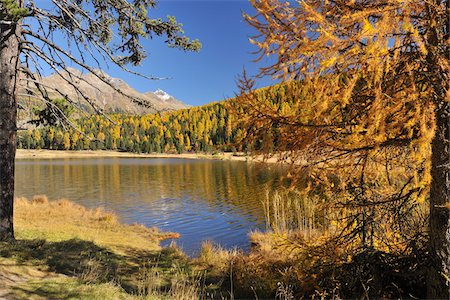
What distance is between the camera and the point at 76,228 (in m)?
14.8

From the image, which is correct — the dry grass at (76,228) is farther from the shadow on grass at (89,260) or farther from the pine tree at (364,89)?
the pine tree at (364,89)

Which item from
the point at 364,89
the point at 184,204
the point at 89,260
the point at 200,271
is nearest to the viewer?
the point at 364,89

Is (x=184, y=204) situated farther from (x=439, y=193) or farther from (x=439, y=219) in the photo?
(x=439, y=193)

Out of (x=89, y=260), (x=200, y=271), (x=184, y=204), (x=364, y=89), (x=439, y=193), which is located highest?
(x=364, y=89)

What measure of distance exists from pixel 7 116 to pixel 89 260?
4241 mm

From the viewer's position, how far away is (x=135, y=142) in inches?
6275

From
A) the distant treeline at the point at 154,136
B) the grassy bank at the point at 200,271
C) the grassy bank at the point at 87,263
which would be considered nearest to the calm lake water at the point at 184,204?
the grassy bank at the point at 87,263

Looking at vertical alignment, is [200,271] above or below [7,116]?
below

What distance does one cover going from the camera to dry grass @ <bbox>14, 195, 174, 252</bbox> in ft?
40.7

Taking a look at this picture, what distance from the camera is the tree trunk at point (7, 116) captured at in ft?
28.0

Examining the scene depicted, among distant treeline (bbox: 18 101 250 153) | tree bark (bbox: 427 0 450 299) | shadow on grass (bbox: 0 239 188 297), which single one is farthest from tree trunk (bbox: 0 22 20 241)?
distant treeline (bbox: 18 101 250 153)

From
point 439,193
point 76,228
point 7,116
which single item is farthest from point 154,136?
point 439,193

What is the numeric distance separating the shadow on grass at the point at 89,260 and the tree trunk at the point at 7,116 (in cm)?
85

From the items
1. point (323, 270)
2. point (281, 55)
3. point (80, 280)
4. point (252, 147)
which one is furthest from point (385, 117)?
point (80, 280)
